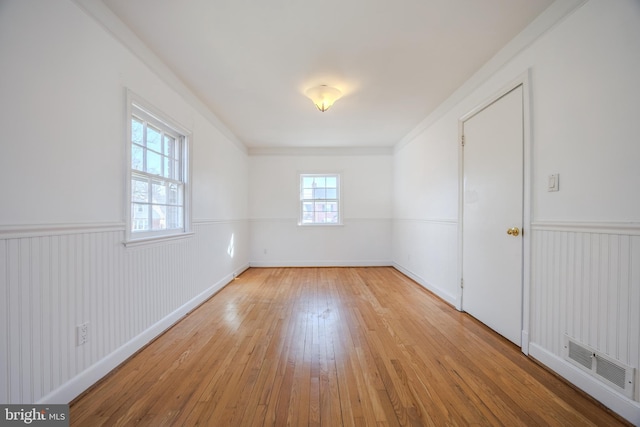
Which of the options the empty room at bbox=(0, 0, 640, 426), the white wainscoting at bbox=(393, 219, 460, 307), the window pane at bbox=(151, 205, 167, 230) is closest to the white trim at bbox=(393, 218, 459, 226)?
the white wainscoting at bbox=(393, 219, 460, 307)

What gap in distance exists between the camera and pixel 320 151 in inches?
214

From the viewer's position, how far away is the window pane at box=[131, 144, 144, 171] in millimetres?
2140

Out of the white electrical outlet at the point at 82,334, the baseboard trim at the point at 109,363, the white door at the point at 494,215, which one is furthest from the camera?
the white door at the point at 494,215

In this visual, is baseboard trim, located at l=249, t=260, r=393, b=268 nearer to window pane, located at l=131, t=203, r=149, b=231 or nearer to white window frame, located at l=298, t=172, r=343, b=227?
white window frame, located at l=298, t=172, r=343, b=227

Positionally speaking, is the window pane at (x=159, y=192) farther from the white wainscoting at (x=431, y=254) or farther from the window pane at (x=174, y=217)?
the white wainscoting at (x=431, y=254)

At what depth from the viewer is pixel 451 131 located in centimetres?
311

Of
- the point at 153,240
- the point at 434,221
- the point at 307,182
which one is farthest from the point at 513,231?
the point at 307,182

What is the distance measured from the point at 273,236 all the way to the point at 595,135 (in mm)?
4792

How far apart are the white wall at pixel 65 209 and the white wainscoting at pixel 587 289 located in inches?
117

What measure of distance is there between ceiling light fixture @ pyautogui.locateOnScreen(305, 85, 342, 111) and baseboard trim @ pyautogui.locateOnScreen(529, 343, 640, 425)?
278 cm

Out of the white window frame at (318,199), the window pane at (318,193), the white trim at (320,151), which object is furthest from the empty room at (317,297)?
the window pane at (318,193)

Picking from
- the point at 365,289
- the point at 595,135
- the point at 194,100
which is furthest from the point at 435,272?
the point at 194,100

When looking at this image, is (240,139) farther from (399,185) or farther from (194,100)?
(399,185)

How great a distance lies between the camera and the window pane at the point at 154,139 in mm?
2371
